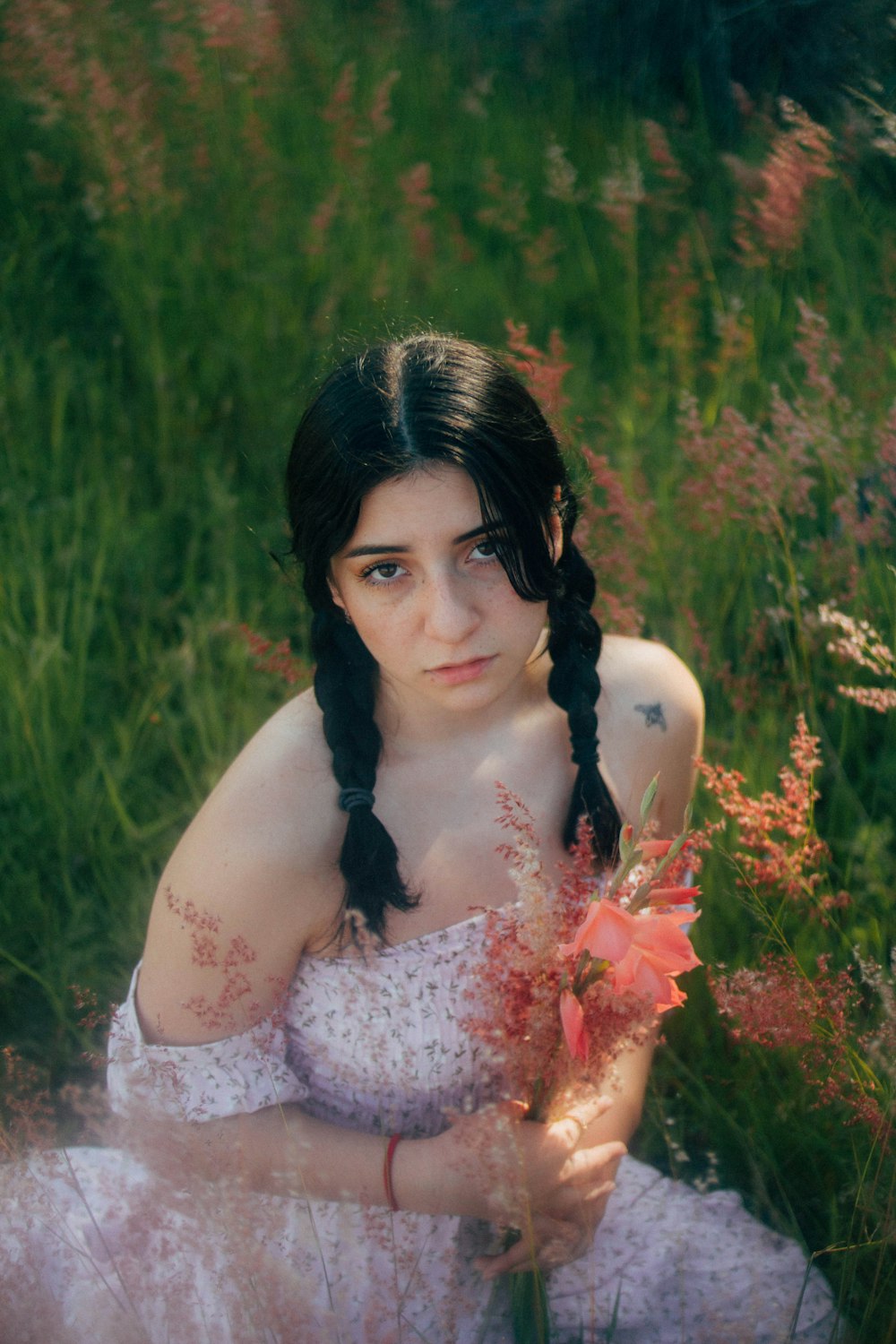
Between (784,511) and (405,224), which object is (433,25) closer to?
(405,224)

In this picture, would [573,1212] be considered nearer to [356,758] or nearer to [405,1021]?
[405,1021]

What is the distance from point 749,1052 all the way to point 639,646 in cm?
65

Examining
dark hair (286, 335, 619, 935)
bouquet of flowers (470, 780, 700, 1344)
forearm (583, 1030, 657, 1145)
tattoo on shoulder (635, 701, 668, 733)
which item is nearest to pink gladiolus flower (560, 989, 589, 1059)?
bouquet of flowers (470, 780, 700, 1344)

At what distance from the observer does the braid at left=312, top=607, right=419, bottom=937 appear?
4.91 ft

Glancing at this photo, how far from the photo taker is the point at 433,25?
3.85 metres

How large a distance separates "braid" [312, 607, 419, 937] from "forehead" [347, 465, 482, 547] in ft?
0.80

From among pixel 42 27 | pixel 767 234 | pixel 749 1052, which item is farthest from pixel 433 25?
pixel 749 1052

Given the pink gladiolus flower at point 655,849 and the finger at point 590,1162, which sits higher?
the pink gladiolus flower at point 655,849

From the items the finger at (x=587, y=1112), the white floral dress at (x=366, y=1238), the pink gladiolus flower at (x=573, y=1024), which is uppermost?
the pink gladiolus flower at (x=573, y=1024)

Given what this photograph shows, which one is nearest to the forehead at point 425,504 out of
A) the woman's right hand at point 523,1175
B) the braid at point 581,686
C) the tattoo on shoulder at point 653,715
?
the braid at point 581,686

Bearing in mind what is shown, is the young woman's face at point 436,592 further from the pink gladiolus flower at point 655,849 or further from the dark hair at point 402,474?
the pink gladiolus flower at point 655,849

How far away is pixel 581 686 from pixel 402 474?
45 cm

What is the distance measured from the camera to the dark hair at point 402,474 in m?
1.37

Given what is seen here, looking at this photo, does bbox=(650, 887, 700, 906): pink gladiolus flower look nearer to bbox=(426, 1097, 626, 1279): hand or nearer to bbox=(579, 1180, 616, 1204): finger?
bbox=(426, 1097, 626, 1279): hand
